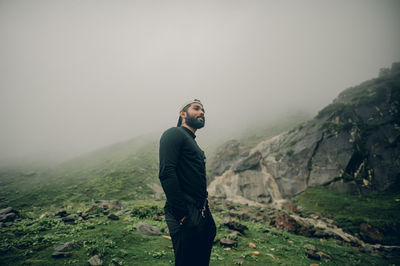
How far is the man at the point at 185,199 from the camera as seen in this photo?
122 inches

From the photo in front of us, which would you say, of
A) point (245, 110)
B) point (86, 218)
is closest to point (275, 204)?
point (86, 218)

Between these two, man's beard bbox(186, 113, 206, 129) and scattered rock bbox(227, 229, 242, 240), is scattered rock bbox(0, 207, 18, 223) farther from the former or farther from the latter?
man's beard bbox(186, 113, 206, 129)

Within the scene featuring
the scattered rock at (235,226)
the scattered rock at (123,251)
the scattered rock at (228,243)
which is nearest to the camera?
the scattered rock at (123,251)

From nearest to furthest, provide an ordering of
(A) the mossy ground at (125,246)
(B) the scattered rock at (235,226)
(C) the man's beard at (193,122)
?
(C) the man's beard at (193,122) → (A) the mossy ground at (125,246) → (B) the scattered rock at (235,226)

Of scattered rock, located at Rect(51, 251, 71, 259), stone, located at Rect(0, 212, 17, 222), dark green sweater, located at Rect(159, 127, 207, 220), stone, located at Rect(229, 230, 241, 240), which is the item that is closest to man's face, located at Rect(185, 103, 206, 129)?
dark green sweater, located at Rect(159, 127, 207, 220)

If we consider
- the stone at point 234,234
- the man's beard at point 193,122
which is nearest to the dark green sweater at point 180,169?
the man's beard at point 193,122

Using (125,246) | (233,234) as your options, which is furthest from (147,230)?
(233,234)

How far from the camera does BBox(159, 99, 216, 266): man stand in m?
3.10

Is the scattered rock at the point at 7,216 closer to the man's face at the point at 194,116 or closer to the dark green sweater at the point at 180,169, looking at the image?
the dark green sweater at the point at 180,169

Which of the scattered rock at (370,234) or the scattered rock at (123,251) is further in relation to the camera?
the scattered rock at (370,234)

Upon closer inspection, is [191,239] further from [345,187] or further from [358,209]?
[345,187]

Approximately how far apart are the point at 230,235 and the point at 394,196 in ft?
54.0

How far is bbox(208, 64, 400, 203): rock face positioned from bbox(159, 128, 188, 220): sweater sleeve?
66.8 feet

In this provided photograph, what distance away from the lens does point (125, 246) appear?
6.79 meters
